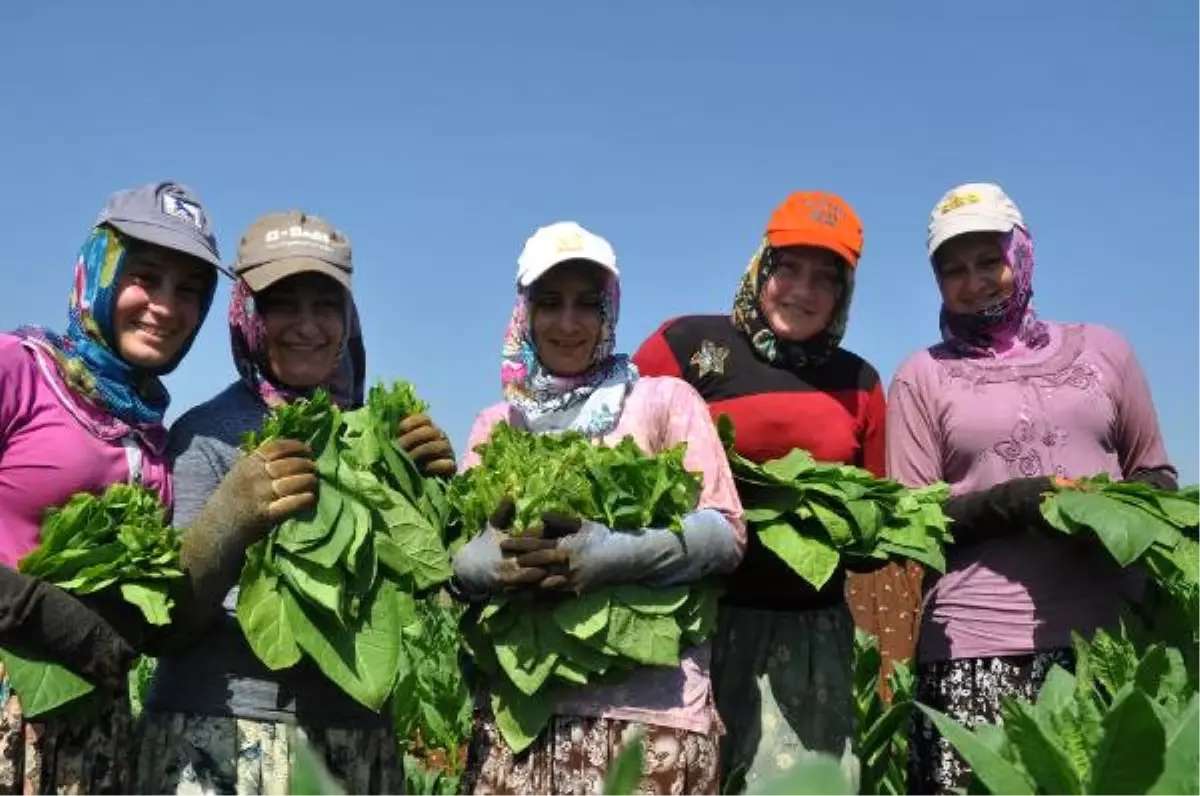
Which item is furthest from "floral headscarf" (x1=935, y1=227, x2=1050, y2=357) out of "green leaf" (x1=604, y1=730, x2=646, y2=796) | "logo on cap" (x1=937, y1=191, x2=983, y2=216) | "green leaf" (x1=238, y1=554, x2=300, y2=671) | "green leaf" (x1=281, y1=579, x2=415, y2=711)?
"green leaf" (x1=604, y1=730, x2=646, y2=796)

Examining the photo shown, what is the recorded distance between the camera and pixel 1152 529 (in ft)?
9.14

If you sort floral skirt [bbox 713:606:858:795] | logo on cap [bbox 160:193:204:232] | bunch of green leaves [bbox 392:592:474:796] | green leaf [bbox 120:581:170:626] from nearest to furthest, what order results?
1. green leaf [bbox 120:581:170:626]
2. logo on cap [bbox 160:193:204:232]
3. floral skirt [bbox 713:606:858:795]
4. bunch of green leaves [bbox 392:592:474:796]

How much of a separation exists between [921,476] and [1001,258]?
71 centimetres

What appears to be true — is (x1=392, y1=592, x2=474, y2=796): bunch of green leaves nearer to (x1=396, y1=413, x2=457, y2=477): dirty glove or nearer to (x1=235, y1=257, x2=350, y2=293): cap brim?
(x1=396, y1=413, x2=457, y2=477): dirty glove

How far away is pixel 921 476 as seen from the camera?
3.20 metres

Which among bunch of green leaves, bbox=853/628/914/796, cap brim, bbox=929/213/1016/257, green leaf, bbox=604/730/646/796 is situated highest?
cap brim, bbox=929/213/1016/257

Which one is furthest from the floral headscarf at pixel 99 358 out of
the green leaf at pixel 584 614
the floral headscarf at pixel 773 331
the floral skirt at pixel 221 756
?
the floral headscarf at pixel 773 331

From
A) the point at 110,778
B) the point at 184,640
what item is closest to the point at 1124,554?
the point at 184,640

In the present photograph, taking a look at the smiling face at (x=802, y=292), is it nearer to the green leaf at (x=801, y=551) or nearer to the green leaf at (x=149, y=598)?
the green leaf at (x=801, y=551)

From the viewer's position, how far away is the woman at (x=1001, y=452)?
310 centimetres

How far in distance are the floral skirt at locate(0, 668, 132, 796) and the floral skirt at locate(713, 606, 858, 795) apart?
1507 mm

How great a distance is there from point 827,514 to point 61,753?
1.72 metres

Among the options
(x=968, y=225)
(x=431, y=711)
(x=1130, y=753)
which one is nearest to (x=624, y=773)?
(x=1130, y=753)

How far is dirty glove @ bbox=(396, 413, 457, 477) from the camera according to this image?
2691 millimetres
